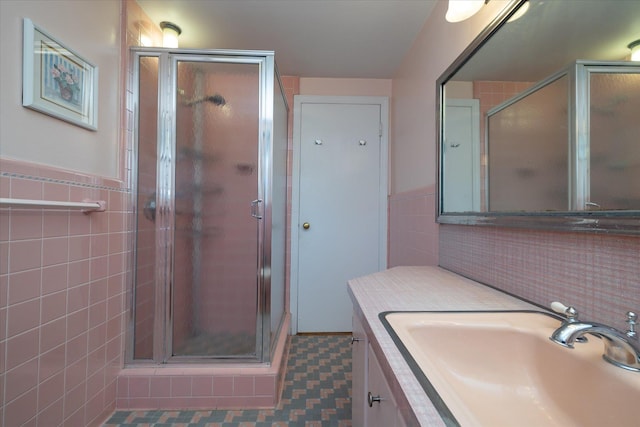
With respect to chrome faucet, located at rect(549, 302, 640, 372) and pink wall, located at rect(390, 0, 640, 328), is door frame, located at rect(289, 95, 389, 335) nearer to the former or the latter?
pink wall, located at rect(390, 0, 640, 328)

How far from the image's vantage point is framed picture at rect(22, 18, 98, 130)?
3.20 ft

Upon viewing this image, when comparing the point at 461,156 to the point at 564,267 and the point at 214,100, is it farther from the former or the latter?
the point at 214,100

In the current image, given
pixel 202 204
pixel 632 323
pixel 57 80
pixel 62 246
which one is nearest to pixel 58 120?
Result: pixel 57 80

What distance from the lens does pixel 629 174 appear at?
57 cm

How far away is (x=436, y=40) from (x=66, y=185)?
193cm

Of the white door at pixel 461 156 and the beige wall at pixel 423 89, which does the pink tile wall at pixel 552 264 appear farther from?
the beige wall at pixel 423 89

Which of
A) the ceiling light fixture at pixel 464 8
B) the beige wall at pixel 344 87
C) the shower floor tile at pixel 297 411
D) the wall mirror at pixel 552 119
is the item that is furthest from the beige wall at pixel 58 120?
the wall mirror at pixel 552 119

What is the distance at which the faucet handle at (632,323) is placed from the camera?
0.52m

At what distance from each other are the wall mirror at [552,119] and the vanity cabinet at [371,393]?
0.58 metres

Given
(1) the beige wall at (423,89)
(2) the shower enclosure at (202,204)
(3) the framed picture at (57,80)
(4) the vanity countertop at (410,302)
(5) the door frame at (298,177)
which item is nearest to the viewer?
(4) the vanity countertop at (410,302)

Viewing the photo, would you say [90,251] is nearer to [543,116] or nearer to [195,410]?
[195,410]

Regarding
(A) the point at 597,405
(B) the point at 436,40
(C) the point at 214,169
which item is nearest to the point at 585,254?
(A) the point at 597,405

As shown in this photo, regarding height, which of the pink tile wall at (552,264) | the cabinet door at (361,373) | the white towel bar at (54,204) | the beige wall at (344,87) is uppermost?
the beige wall at (344,87)

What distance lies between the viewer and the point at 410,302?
2.77ft
